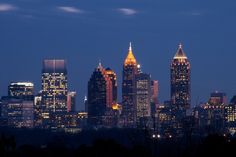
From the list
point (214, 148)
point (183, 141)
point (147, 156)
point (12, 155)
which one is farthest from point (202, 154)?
point (183, 141)

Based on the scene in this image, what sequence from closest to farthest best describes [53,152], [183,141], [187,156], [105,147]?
[187,156] < [105,147] < [53,152] < [183,141]

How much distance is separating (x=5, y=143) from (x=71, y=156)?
87.9 ft

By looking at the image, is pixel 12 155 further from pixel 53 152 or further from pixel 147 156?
pixel 53 152

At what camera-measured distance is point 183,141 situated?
16412cm

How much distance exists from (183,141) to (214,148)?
80.0 m

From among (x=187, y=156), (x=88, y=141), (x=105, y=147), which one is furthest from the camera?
(x=88, y=141)

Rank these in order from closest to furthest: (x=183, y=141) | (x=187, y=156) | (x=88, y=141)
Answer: (x=187, y=156), (x=183, y=141), (x=88, y=141)

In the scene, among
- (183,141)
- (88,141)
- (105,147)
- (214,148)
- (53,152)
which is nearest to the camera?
(214,148)

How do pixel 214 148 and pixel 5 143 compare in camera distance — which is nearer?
pixel 5 143

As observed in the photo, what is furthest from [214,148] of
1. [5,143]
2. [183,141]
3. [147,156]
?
[183,141]

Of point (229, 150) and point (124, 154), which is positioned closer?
point (229, 150)

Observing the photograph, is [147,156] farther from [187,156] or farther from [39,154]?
[39,154]

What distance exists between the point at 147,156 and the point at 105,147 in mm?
7378

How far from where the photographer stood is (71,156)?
346 feet
